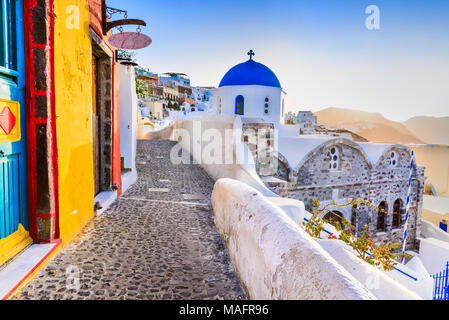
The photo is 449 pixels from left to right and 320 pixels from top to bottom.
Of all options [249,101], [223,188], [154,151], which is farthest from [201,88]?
[223,188]

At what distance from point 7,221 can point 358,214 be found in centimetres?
1207

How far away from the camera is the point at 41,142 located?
2680mm

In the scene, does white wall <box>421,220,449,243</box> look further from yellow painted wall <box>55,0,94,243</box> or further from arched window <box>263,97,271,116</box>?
yellow painted wall <box>55,0,94,243</box>

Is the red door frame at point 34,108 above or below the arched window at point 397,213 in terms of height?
above

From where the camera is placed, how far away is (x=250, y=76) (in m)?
17.5

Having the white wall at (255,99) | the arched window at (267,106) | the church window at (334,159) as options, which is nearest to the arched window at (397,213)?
the church window at (334,159)

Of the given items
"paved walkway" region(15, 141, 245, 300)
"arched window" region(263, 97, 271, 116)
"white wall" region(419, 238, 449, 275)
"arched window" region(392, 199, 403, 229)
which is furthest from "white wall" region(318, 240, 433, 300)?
"arched window" region(263, 97, 271, 116)

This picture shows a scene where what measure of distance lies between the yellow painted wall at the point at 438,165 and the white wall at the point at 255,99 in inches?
552

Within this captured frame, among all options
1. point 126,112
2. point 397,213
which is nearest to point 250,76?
point 397,213

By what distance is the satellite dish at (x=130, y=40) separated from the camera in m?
4.45

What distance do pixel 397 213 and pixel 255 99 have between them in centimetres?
966

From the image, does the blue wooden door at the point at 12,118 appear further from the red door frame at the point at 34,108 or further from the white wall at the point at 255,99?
the white wall at the point at 255,99

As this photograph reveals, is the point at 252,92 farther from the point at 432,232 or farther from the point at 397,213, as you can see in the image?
the point at 432,232
